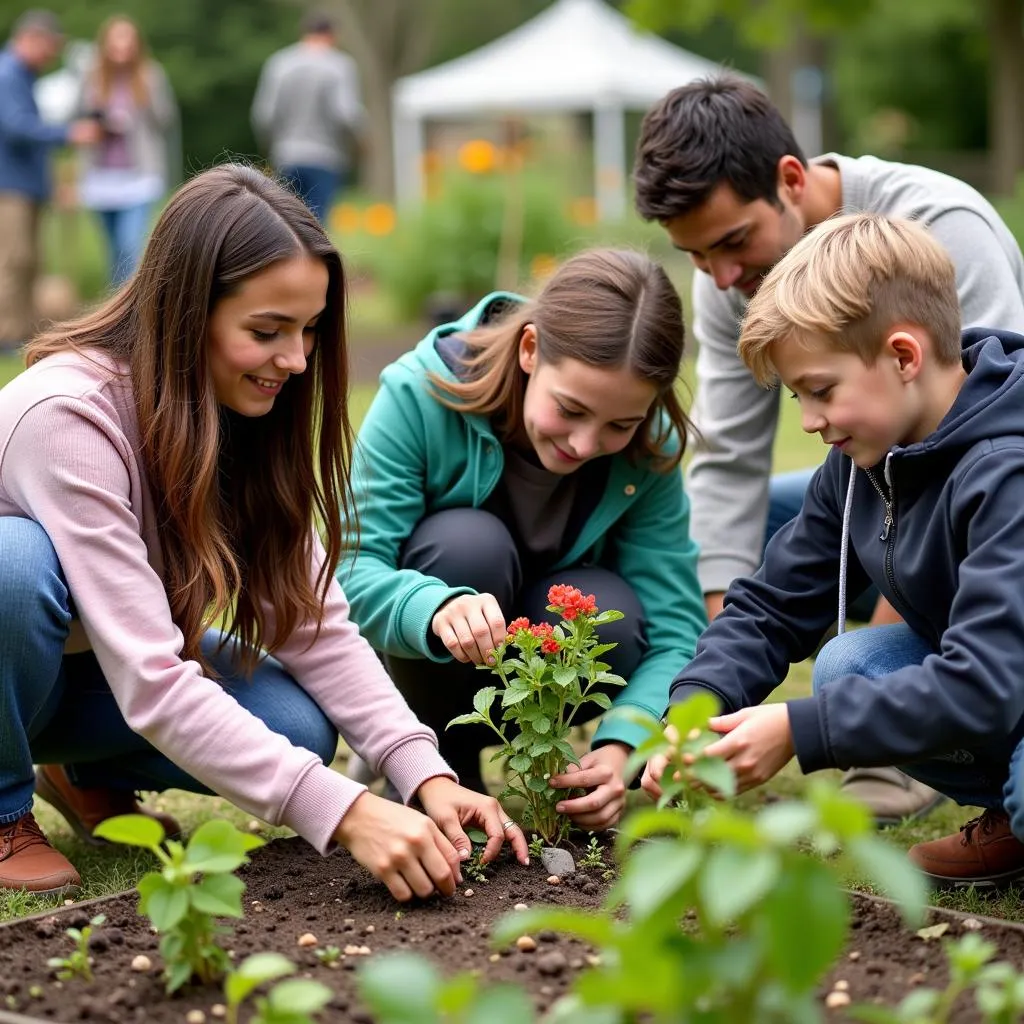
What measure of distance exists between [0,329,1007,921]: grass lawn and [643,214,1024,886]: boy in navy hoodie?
0.28 feet

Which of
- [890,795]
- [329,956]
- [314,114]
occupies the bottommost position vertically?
[890,795]

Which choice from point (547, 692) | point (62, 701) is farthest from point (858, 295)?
point (62, 701)

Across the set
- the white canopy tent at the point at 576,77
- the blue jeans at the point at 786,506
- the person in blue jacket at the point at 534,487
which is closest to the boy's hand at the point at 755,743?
the person in blue jacket at the point at 534,487

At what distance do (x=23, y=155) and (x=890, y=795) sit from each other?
838 centimetres

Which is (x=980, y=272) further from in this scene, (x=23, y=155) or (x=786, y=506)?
(x=23, y=155)

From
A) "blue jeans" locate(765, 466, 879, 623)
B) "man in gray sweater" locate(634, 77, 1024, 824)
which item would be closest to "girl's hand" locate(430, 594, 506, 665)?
"man in gray sweater" locate(634, 77, 1024, 824)

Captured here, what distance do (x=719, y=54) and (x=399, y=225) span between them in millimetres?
27098

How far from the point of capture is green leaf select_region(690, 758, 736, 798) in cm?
174

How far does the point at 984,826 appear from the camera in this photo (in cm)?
271

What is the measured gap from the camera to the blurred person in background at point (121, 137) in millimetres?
10367

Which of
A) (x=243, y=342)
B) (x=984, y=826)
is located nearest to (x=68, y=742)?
(x=243, y=342)

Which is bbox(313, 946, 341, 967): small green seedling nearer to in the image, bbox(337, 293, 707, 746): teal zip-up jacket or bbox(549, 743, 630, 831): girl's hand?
bbox(549, 743, 630, 831): girl's hand

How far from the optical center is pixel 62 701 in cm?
295

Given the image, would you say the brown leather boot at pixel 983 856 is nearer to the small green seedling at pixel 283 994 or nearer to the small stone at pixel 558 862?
the small stone at pixel 558 862
